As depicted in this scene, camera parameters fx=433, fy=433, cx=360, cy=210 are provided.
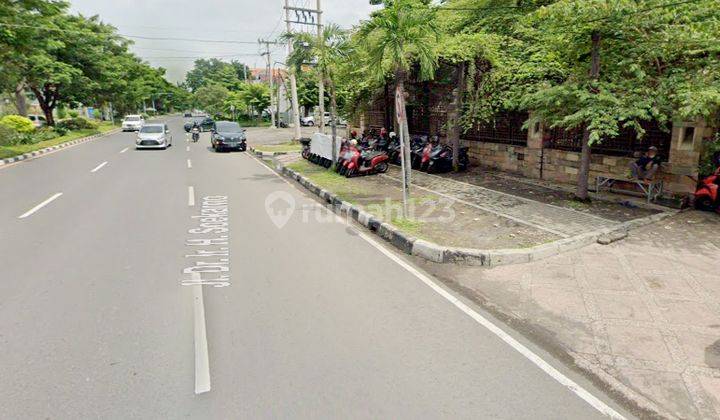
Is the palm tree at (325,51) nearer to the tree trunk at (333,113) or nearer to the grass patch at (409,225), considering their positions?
the tree trunk at (333,113)

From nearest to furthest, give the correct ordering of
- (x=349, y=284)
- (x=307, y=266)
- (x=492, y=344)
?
1. (x=492, y=344)
2. (x=349, y=284)
3. (x=307, y=266)

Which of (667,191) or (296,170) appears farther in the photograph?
(296,170)

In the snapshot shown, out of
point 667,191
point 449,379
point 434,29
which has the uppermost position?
point 434,29

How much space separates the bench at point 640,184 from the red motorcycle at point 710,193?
68cm

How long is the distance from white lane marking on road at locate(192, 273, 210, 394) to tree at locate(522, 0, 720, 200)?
6.74 m

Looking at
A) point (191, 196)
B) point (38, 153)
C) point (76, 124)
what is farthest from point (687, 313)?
point (76, 124)

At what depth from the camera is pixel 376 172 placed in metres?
13.9

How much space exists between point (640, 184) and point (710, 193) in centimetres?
117

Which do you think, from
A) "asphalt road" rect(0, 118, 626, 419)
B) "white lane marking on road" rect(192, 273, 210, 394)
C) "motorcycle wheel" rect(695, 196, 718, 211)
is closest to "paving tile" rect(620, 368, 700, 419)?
"asphalt road" rect(0, 118, 626, 419)

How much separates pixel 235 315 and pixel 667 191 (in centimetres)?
904

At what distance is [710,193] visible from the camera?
323 inches

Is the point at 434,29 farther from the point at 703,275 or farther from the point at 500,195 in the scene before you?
the point at 703,275

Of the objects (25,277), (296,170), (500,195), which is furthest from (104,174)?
(500,195)

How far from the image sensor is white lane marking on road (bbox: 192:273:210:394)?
11.2 feet
